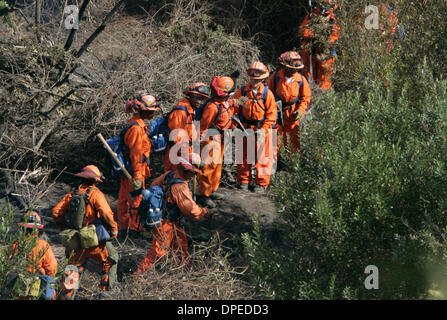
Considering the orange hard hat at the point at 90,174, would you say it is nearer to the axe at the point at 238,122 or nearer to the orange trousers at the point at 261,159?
the axe at the point at 238,122

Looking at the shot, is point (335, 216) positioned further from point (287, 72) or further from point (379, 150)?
point (287, 72)

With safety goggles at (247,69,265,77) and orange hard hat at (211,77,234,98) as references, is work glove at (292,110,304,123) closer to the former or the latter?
safety goggles at (247,69,265,77)

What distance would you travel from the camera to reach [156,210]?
6863mm

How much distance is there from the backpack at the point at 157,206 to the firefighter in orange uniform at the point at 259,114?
7.13 ft

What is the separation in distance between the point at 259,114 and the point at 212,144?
87 centimetres

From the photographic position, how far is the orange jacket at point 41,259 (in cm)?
573

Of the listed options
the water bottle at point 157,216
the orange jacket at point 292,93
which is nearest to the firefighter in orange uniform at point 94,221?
the water bottle at point 157,216

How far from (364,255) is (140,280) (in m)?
2.26

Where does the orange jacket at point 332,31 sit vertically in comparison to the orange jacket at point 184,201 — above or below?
above

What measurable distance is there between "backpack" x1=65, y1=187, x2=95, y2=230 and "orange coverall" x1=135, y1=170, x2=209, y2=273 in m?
0.81

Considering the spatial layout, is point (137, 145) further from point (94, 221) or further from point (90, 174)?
point (94, 221)

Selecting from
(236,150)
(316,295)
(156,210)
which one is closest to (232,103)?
(236,150)

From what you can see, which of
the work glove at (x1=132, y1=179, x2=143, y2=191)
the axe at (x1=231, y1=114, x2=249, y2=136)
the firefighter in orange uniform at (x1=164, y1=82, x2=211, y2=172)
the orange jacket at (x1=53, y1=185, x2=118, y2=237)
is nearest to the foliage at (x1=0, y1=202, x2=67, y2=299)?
the orange jacket at (x1=53, y1=185, x2=118, y2=237)

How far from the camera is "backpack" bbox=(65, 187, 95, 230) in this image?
6578 millimetres
